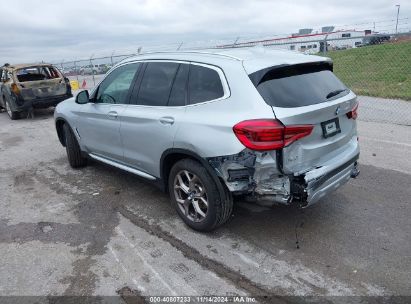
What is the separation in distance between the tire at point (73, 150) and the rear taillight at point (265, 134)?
3564 millimetres

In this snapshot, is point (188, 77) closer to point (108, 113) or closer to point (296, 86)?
point (296, 86)

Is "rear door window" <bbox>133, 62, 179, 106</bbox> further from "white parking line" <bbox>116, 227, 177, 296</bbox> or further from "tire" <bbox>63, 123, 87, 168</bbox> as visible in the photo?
"tire" <bbox>63, 123, 87, 168</bbox>

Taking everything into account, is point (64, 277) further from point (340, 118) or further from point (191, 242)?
point (340, 118)

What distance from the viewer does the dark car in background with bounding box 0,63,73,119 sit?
433 inches

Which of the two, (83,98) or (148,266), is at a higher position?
(83,98)

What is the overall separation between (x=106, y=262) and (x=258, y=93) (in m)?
2.06

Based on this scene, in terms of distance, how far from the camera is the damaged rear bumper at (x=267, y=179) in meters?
3.14

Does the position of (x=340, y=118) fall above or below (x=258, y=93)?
below

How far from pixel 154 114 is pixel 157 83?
39 cm

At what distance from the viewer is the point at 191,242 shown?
371cm

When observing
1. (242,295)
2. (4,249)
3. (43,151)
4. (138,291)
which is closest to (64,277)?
(138,291)

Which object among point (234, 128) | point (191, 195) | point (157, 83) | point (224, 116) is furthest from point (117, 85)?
point (234, 128)

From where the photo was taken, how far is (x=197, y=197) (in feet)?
12.3

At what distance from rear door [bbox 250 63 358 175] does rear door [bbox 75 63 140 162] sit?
6.27 feet
